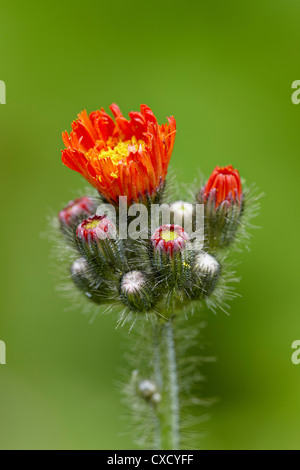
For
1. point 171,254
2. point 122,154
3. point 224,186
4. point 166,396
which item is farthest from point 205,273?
point 166,396

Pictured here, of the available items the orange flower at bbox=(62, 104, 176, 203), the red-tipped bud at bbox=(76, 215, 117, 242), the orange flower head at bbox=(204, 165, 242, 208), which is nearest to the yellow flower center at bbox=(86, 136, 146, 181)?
the orange flower at bbox=(62, 104, 176, 203)

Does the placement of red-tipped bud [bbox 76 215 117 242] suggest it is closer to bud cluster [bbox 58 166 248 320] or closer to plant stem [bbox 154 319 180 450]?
bud cluster [bbox 58 166 248 320]

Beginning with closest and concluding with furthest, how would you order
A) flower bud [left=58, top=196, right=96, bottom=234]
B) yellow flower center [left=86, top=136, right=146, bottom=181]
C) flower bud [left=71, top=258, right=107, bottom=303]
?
yellow flower center [left=86, top=136, right=146, bottom=181]
flower bud [left=71, top=258, right=107, bottom=303]
flower bud [left=58, top=196, right=96, bottom=234]

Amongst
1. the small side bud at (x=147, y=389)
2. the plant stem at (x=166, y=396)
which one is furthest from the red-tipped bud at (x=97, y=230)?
the small side bud at (x=147, y=389)

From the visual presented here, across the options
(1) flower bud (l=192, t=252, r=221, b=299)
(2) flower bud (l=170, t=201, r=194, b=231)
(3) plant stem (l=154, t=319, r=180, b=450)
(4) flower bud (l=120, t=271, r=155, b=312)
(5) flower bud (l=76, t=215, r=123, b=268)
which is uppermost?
(2) flower bud (l=170, t=201, r=194, b=231)

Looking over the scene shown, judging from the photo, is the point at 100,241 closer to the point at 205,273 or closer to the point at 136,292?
the point at 136,292

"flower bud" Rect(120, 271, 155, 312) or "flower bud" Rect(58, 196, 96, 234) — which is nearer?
"flower bud" Rect(120, 271, 155, 312)

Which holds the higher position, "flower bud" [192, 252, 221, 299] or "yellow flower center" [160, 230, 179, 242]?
"yellow flower center" [160, 230, 179, 242]
